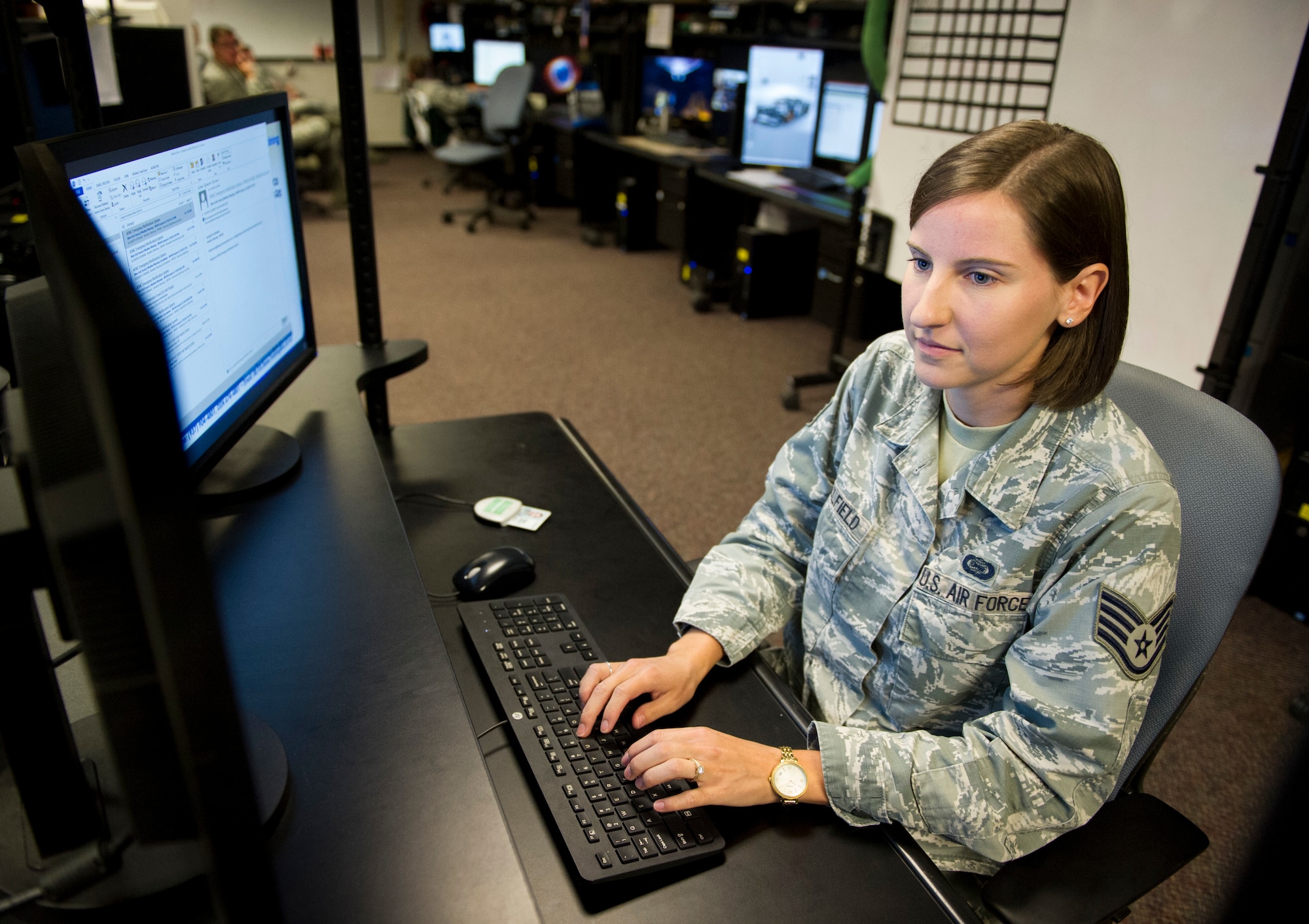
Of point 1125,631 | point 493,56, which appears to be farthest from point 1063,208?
point 493,56

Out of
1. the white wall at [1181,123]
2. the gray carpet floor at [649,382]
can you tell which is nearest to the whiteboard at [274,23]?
the gray carpet floor at [649,382]

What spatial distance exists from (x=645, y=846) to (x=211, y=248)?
75 cm

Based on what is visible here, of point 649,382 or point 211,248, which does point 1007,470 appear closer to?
point 211,248

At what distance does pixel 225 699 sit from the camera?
34 centimetres

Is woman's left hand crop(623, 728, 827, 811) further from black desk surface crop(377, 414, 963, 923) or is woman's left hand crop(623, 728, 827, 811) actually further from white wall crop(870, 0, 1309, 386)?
white wall crop(870, 0, 1309, 386)

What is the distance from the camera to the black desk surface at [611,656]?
66cm

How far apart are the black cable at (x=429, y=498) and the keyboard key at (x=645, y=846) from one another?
24.0 inches

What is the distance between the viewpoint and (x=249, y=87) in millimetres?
5594

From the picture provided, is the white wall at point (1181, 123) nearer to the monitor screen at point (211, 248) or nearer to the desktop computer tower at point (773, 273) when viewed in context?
the monitor screen at point (211, 248)

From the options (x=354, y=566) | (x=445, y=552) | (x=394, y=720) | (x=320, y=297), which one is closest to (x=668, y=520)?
(x=445, y=552)

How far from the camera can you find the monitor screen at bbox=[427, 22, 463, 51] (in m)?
8.45

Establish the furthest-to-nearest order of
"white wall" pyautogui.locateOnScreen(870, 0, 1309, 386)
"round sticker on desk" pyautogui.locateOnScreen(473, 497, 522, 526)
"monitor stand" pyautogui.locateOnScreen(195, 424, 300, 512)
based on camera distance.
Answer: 1. "white wall" pyautogui.locateOnScreen(870, 0, 1309, 386)
2. "round sticker on desk" pyautogui.locateOnScreen(473, 497, 522, 526)
3. "monitor stand" pyautogui.locateOnScreen(195, 424, 300, 512)

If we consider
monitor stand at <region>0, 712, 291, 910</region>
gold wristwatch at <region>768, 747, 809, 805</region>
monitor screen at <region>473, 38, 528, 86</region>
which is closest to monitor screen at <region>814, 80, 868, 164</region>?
gold wristwatch at <region>768, 747, 809, 805</region>

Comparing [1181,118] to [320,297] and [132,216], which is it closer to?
[132,216]
